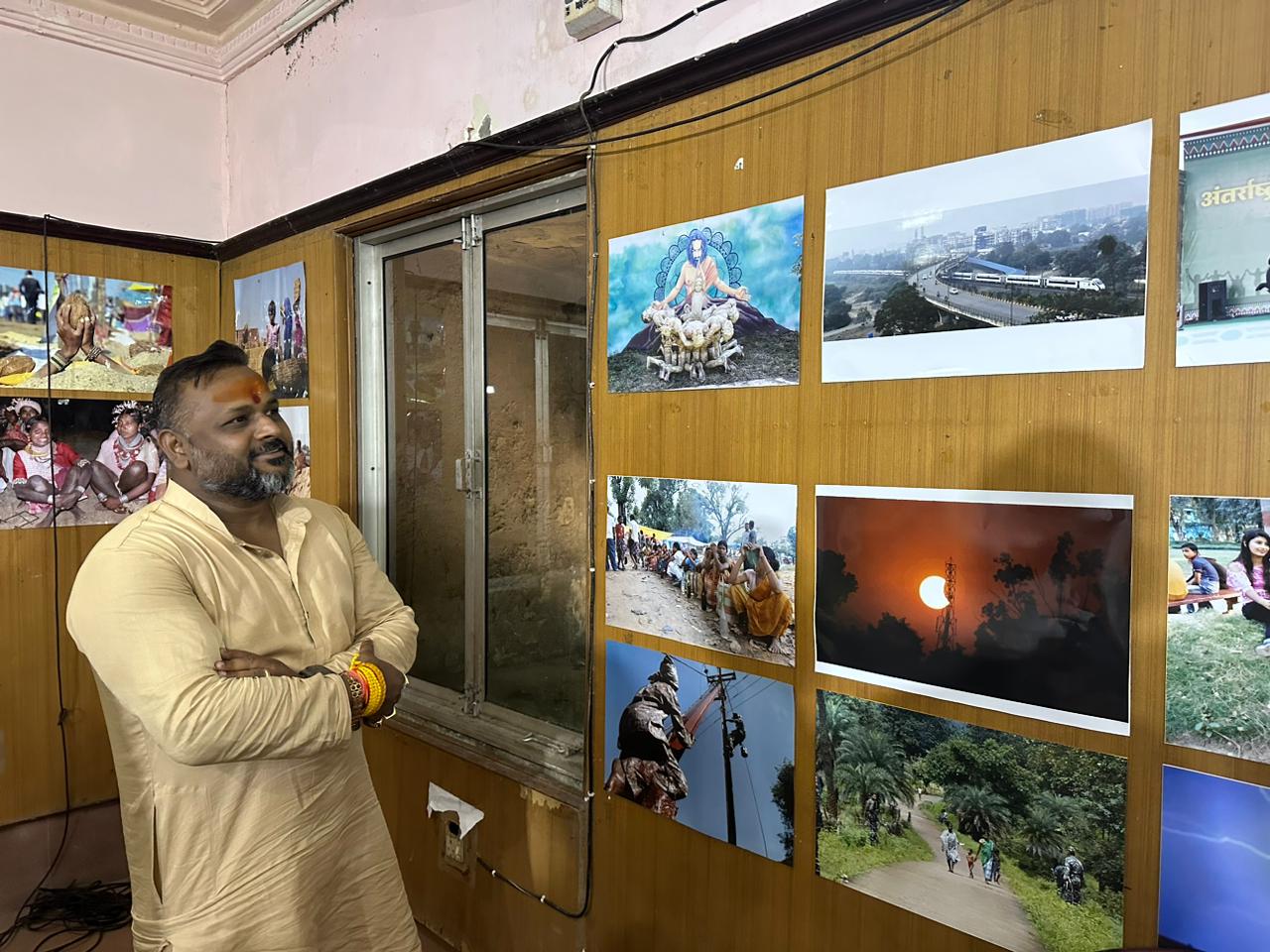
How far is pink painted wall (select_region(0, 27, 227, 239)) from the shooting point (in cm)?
275

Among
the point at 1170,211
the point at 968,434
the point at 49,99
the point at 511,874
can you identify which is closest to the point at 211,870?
the point at 511,874

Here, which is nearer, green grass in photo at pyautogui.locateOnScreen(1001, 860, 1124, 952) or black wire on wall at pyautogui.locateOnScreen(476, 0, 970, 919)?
green grass in photo at pyautogui.locateOnScreen(1001, 860, 1124, 952)

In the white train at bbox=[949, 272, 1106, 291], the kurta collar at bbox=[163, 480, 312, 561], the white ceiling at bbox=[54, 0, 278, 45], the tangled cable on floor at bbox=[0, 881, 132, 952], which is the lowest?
the tangled cable on floor at bbox=[0, 881, 132, 952]

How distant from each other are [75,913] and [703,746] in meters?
2.43

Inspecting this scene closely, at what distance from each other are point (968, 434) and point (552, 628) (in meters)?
1.38

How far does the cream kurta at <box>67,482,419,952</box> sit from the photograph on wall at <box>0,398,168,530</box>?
6.13 ft

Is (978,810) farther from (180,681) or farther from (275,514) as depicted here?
(275,514)

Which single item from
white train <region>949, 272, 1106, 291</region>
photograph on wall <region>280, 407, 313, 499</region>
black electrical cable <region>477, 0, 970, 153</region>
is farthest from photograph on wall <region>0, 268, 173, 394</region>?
white train <region>949, 272, 1106, 291</region>

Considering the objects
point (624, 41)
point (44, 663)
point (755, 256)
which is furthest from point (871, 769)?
point (44, 663)

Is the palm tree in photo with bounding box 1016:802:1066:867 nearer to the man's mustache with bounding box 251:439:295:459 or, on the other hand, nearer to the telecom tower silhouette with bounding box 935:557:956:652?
the telecom tower silhouette with bounding box 935:557:956:652

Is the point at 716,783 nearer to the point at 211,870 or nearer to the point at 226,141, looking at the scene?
the point at 211,870

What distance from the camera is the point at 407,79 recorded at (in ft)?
7.64

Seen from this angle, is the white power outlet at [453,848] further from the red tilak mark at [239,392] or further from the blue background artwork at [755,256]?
the blue background artwork at [755,256]

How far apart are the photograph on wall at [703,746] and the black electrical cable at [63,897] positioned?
2.01 meters
